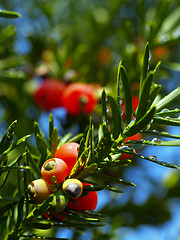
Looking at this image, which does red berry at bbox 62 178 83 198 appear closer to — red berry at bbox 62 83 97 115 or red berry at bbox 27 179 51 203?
red berry at bbox 27 179 51 203

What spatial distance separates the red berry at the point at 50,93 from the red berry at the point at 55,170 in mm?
827

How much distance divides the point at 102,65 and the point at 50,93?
32 centimetres

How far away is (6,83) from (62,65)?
359 mm

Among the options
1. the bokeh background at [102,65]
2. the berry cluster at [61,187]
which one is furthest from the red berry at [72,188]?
the bokeh background at [102,65]

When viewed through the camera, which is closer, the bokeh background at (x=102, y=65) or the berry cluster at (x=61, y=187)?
the berry cluster at (x=61, y=187)

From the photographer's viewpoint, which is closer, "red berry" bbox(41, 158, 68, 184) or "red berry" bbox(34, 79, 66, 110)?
"red berry" bbox(41, 158, 68, 184)

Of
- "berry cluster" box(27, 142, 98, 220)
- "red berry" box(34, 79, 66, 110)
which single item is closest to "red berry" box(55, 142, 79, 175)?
"berry cluster" box(27, 142, 98, 220)

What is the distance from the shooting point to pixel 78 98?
3.97 feet

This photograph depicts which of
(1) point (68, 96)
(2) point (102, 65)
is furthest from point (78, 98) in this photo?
(2) point (102, 65)

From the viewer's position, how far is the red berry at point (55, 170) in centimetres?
51

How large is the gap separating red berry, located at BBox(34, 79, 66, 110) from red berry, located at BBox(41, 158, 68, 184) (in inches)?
32.6

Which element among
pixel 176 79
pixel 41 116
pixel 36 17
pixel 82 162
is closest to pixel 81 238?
pixel 82 162

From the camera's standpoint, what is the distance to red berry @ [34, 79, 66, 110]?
1.36 metres

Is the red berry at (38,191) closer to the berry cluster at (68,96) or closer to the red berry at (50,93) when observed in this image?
the berry cluster at (68,96)
